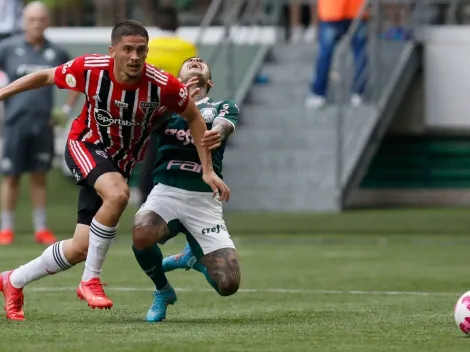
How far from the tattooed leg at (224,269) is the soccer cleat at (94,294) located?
70cm

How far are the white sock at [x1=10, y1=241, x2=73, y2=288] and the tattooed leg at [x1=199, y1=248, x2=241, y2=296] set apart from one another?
2.78 feet

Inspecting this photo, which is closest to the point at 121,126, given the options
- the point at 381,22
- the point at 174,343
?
the point at 174,343

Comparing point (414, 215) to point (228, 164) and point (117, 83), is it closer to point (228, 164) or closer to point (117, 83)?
point (228, 164)

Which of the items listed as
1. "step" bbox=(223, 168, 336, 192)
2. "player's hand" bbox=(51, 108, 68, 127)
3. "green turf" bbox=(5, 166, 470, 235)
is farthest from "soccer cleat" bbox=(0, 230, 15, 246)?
"step" bbox=(223, 168, 336, 192)

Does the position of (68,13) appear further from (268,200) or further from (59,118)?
(59,118)

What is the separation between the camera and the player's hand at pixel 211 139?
318 inches

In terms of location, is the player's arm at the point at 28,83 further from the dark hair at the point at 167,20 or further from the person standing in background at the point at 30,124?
the person standing in background at the point at 30,124

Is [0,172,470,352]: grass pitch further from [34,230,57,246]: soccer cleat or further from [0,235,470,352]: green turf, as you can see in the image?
[34,230,57,246]: soccer cleat

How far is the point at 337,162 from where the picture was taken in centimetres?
1800

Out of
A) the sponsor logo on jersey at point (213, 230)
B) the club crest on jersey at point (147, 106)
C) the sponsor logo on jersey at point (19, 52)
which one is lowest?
the sponsor logo on jersey at point (19, 52)

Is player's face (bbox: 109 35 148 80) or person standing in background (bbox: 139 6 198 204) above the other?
player's face (bbox: 109 35 148 80)

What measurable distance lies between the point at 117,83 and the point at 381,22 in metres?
11.7

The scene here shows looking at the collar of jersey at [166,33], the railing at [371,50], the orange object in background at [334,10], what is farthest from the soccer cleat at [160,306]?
the orange object in background at [334,10]

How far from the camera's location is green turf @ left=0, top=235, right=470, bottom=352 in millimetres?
7039
